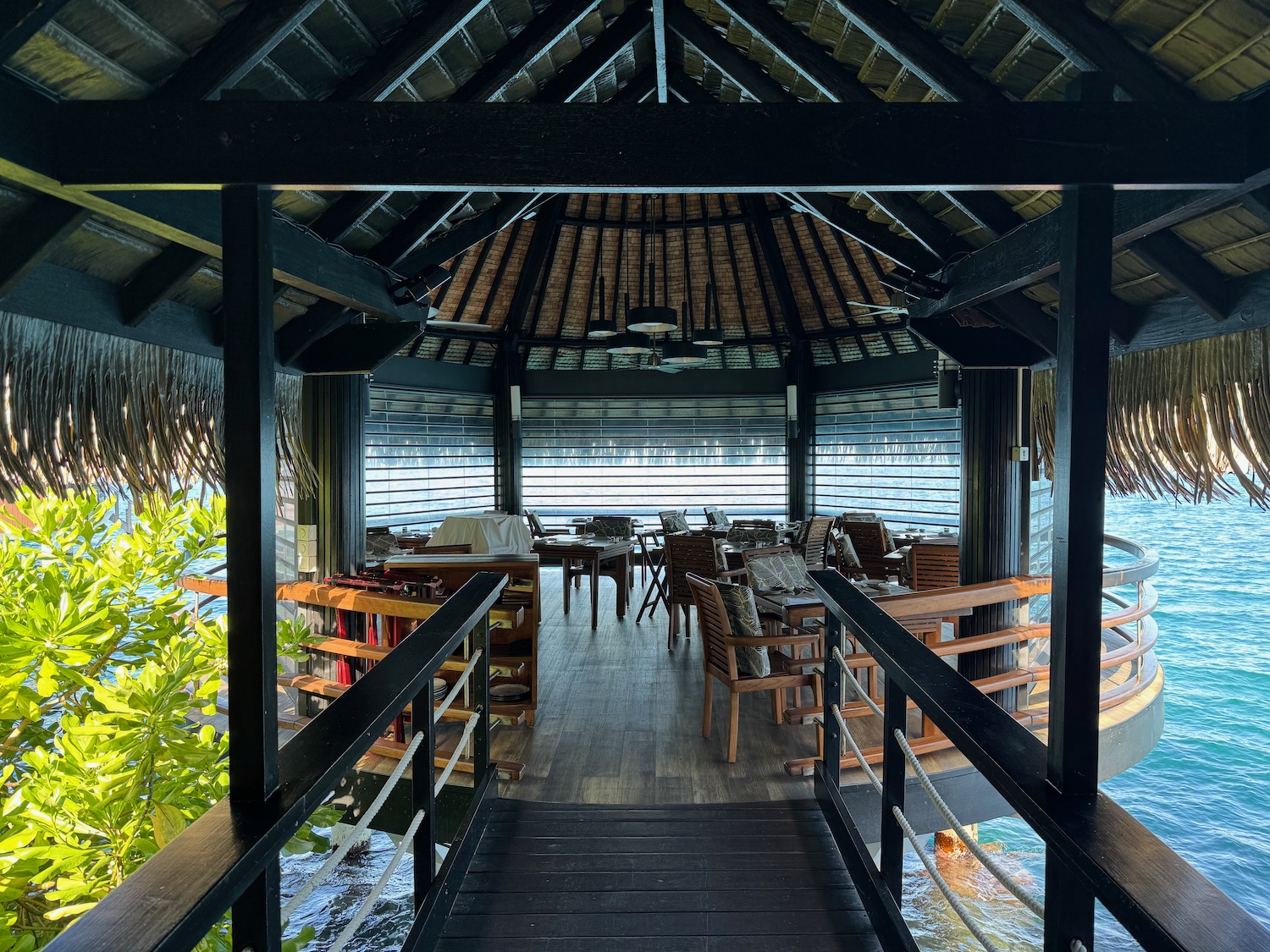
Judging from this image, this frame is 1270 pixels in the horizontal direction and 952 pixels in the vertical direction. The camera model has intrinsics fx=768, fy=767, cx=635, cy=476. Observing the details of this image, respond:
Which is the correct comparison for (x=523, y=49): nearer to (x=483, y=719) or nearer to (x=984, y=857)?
(x=483, y=719)

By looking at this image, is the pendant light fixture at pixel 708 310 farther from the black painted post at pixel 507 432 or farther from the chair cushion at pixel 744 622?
the chair cushion at pixel 744 622

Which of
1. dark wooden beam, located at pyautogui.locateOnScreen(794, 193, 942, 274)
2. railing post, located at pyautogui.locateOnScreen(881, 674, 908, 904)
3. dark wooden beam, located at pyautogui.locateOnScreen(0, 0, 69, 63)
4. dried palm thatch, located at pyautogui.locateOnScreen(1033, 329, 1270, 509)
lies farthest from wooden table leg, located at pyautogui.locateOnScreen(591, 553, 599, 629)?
dark wooden beam, located at pyautogui.locateOnScreen(0, 0, 69, 63)

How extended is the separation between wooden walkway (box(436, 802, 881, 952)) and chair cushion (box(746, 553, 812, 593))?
257 centimetres

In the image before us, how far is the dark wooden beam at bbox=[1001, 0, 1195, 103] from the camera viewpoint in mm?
2336

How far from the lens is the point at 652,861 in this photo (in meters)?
2.79

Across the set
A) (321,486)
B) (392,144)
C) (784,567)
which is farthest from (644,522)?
(392,144)

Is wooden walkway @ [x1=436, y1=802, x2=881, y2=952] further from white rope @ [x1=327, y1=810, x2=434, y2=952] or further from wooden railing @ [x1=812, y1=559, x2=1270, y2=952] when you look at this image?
white rope @ [x1=327, y1=810, x2=434, y2=952]

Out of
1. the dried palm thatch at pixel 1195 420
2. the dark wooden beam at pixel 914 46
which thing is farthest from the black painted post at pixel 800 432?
the dark wooden beam at pixel 914 46

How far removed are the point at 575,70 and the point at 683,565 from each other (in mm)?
4009

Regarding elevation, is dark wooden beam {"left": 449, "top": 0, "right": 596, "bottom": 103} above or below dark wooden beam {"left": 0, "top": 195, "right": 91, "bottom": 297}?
above

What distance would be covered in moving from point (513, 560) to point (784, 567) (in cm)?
222

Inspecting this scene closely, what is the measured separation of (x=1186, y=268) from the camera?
9.39ft

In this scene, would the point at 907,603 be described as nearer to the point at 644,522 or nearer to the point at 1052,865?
the point at 1052,865

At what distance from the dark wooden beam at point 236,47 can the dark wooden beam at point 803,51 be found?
7.01 ft
